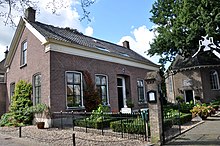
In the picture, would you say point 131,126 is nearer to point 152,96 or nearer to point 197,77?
point 152,96

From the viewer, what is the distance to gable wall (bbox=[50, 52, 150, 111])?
1348cm

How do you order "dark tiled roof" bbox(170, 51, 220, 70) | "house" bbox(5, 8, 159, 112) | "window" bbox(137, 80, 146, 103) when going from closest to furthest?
"house" bbox(5, 8, 159, 112), "window" bbox(137, 80, 146, 103), "dark tiled roof" bbox(170, 51, 220, 70)

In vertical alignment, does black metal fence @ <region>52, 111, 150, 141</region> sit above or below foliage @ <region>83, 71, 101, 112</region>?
below

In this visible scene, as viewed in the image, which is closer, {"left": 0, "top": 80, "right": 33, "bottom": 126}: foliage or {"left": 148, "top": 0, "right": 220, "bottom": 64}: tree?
{"left": 0, "top": 80, "right": 33, "bottom": 126}: foliage

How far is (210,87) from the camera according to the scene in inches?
1061

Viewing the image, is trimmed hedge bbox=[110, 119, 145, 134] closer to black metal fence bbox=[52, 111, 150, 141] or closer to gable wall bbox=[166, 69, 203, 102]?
black metal fence bbox=[52, 111, 150, 141]

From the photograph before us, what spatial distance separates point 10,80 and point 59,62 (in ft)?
24.6

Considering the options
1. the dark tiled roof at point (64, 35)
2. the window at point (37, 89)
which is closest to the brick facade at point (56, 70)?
the window at point (37, 89)

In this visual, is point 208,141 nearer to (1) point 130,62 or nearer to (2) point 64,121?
(2) point 64,121

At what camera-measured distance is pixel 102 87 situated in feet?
56.4

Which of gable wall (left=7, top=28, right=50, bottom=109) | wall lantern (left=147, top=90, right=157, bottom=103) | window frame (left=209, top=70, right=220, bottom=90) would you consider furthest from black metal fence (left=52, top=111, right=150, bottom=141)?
window frame (left=209, top=70, right=220, bottom=90)

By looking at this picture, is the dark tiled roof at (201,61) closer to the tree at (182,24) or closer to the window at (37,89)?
the tree at (182,24)

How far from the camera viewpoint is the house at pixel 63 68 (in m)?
13.7

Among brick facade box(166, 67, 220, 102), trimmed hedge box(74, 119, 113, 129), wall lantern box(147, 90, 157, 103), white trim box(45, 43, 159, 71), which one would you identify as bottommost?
trimmed hedge box(74, 119, 113, 129)
